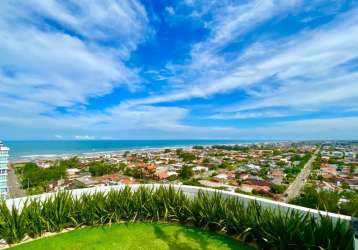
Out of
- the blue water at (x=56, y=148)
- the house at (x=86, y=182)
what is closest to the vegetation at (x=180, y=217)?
the house at (x=86, y=182)

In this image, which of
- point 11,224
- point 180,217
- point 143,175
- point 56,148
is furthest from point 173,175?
point 56,148

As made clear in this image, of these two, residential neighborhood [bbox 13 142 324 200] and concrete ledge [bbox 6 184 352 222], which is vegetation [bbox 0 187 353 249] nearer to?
concrete ledge [bbox 6 184 352 222]

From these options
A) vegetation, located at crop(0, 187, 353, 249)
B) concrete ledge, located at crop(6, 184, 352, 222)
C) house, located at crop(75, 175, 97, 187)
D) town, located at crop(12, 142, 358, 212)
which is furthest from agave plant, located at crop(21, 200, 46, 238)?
house, located at crop(75, 175, 97, 187)

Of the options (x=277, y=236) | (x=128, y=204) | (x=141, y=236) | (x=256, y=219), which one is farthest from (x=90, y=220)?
(x=277, y=236)

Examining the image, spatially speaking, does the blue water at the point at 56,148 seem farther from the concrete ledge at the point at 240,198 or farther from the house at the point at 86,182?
the concrete ledge at the point at 240,198

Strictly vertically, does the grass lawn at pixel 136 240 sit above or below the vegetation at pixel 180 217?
below

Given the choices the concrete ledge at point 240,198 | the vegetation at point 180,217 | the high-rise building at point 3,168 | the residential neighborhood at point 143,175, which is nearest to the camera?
the vegetation at point 180,217

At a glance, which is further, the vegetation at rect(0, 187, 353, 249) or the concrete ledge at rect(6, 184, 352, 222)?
the concrete ledge at rect(6, 184, 352, 222)
